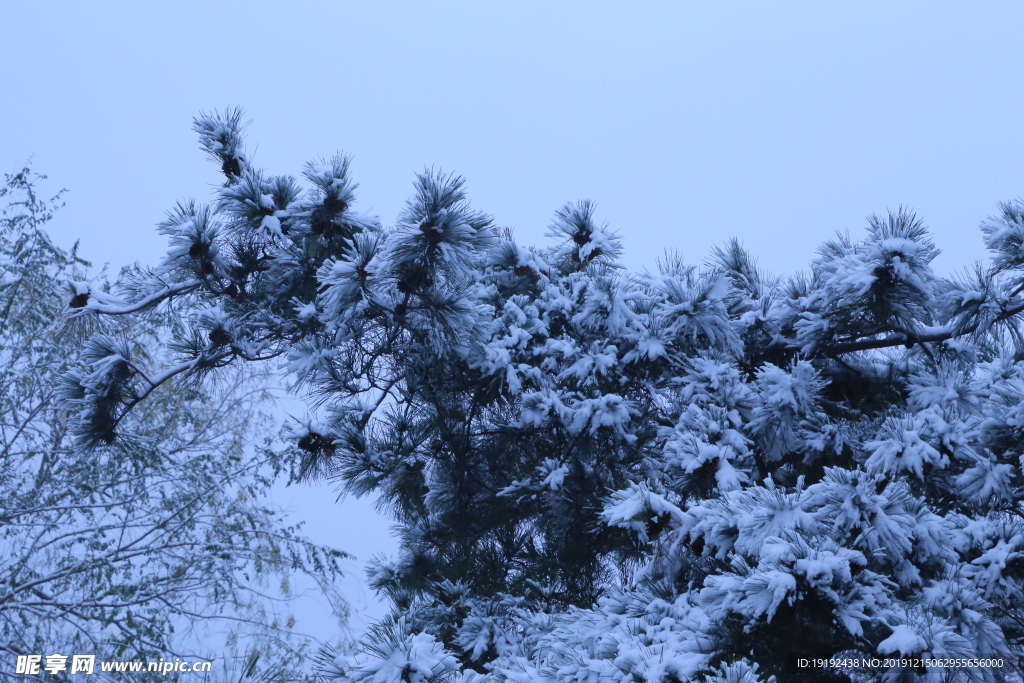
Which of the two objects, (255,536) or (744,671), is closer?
(744,671)

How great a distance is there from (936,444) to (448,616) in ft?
4.95

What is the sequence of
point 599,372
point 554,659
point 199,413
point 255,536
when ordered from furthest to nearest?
point 199,413 < point 255,536 < point 599,372 < point 554,659

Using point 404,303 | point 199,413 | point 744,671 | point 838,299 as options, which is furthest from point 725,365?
point 199,413

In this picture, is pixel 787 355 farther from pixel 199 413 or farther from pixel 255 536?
pixel 199 413

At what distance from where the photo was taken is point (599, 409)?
7.94 ft

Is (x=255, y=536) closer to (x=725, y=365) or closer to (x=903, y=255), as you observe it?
(x=725, y=365)

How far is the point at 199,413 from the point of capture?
21.0 feet

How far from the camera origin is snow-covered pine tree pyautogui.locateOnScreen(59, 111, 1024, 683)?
1682 millimetres

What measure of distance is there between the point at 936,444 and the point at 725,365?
0.59 metres

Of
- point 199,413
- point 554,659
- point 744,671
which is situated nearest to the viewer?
point 744,671

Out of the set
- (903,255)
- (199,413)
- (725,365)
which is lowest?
(725,365)

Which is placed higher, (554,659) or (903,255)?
(903,255)

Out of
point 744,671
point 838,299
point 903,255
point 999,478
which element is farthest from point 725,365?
point 744,671

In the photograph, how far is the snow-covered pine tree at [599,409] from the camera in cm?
168
